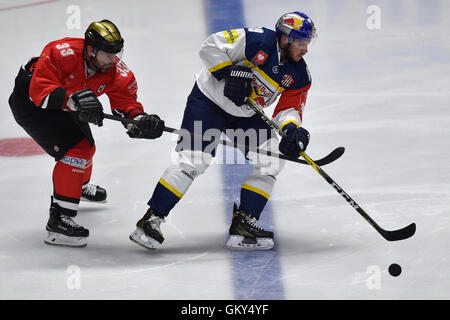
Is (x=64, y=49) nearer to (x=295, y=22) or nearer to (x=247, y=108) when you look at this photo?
(x=247, y=108)

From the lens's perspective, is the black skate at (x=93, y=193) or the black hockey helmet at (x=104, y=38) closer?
the black hockey helmet at (x=104, y=38)

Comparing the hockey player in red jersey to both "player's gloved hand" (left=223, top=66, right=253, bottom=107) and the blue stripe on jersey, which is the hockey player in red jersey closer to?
"player's gloved hand" (left=223, top=66, right=253, bottom=107)

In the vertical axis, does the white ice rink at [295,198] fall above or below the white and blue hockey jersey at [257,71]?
below

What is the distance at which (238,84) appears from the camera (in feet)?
10.2

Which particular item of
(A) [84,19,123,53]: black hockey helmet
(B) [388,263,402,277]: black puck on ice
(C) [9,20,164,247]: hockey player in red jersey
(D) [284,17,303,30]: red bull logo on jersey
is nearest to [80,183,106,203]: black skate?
(C) [9,20,164,247]: hockey player in red jersey

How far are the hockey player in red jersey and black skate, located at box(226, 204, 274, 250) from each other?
53 centimetres

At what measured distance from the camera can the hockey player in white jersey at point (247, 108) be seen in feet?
10.3

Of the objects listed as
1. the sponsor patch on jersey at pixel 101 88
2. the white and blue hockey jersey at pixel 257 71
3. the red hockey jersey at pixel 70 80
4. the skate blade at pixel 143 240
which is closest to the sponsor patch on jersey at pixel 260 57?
the white and blue hockey jersey at pixel 257 71

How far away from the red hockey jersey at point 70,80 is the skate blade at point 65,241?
0.58 m

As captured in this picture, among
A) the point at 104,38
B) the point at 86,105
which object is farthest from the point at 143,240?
the point at 104,38

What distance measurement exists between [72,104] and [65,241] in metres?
0.63

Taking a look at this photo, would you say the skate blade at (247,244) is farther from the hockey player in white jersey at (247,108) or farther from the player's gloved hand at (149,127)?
the player's gloved hand at (149,127)

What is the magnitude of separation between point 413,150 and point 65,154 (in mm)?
2019

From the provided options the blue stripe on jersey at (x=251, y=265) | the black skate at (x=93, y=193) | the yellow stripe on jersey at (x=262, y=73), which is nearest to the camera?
the blue stripe on jersey at (x=251, y=265)
